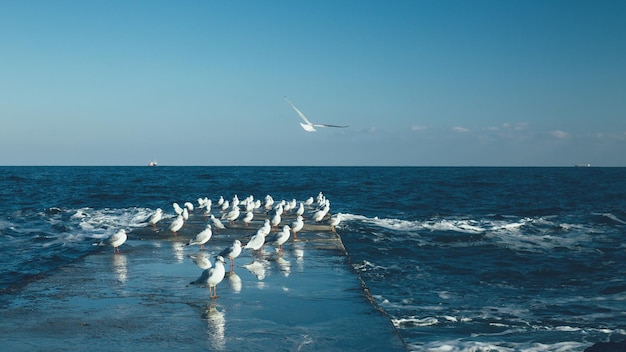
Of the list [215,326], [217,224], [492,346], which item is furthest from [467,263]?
[215,326]

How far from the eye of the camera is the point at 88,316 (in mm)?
7043

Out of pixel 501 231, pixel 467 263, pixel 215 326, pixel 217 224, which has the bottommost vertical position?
pixel 467 263

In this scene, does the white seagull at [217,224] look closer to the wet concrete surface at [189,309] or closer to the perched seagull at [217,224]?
the perched seagull at [217,224]

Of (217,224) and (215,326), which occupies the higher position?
(217,224)

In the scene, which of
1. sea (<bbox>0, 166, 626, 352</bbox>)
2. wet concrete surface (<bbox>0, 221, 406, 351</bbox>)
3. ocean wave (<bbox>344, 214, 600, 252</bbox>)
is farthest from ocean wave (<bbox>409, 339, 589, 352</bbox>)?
ocean wave (<bbox>344, 214, 600, 252</bbox>)

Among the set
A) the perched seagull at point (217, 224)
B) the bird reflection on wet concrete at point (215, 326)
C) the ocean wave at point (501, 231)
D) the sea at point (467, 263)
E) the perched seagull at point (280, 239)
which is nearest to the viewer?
the bird reflection on wet concrete at point (215, 326)

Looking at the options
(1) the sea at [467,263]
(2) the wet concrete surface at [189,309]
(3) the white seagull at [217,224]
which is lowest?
(1) the sea at [467,263]

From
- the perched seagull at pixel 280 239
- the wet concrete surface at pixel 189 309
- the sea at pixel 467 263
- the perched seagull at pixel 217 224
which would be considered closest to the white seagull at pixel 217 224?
the perched seagull at pixel 217 224

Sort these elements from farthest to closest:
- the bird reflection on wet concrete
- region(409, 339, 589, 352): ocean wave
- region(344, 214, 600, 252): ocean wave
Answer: region(344, 214, 600, 252): ocean wave, region(409, 339, 589, 352): ocean wave, the bird reflection on wet concrete

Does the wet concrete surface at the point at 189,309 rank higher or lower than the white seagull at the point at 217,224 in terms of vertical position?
lower

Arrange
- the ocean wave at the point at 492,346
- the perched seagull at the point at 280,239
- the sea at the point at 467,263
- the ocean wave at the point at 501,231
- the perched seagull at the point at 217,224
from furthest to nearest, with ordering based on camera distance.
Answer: the ocean wave at the point at 501,231 < the perched seagull at the point at 217,224 < the perched seagull at the point at 280,239 < the sea at the point at 467,263 < the ocean wave at the point at 492,346

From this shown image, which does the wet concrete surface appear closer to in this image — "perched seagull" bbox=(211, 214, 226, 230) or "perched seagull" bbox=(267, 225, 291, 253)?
"perched seagull" bbox=(267, 225, 291, 253)

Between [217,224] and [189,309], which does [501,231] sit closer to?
[217,224]

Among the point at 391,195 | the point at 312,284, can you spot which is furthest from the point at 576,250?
the point at 391,195
